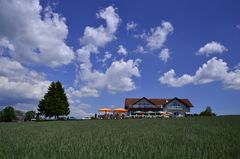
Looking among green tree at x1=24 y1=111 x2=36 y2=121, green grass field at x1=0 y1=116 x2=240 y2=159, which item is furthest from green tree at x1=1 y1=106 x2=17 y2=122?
green grass field at x1=0 y1=116 x2=240 y2=159

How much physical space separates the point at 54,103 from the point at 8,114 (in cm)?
2743

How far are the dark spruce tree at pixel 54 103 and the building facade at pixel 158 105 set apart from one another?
2696 cm

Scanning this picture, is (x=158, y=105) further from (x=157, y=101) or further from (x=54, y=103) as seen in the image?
(x=54, y=103)

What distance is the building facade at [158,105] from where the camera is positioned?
92.5 metres

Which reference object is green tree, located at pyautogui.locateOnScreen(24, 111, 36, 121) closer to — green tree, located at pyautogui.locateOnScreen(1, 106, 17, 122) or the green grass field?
green tree, located at pyautogui.locateOnScreen(1, 106, 17, 122)

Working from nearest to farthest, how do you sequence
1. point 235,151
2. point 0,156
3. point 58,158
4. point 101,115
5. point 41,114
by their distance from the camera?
point 58,158
point 0,156
point 235,151
point 101,115
point 41,114

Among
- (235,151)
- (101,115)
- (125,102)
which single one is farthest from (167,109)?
(235,151)

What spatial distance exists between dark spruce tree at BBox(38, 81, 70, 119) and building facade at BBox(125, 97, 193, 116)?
88.5 feet

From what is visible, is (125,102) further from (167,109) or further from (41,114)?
(41,114)

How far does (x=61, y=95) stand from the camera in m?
72.9

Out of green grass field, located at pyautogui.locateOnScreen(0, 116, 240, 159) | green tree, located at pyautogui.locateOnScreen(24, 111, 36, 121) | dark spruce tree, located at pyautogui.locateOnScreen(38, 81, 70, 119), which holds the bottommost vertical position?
green grass field, located at pyautogui.locateOnScreen(0, 116, 240, 159)

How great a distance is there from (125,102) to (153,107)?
387 inches

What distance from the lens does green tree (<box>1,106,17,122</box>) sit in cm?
8788

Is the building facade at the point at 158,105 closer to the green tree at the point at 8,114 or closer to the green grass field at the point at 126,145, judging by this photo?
the green tree at the point at 8,114
